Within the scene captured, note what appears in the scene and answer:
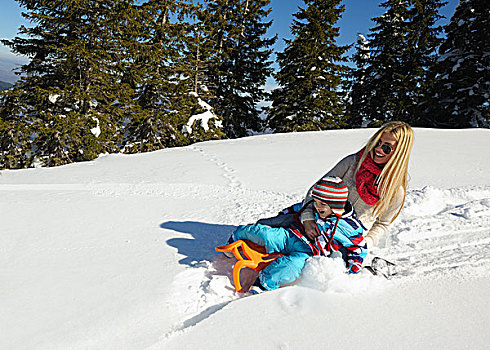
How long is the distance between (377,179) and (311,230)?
0.65 m

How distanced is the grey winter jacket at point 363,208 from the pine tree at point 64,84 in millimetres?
8581

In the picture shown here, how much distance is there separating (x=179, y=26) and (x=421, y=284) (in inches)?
481

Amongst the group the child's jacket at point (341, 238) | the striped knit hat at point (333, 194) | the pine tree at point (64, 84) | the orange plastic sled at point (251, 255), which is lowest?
the orange plastic sled at point (251, 255)

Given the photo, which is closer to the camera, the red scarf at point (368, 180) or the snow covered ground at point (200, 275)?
the snow covered ground at point (200, 275)

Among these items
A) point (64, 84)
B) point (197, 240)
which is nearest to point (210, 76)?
point (64, 84)

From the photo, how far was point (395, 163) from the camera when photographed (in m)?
2.18

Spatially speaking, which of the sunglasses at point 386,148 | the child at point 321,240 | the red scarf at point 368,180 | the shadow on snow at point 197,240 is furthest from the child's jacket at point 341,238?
the shadow on snow at point 197,240

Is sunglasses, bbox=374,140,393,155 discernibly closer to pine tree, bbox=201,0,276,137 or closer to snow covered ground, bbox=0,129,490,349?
snow covered ground, bbox=0,129,490,349

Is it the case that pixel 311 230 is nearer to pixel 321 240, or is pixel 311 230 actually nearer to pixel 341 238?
pixel 321 240

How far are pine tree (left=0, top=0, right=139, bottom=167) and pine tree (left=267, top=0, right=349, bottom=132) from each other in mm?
7886

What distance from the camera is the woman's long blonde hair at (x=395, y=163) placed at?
2.15 m

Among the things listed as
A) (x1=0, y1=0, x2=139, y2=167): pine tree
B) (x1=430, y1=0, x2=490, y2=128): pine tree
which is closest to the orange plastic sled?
(x1=0, y1=0, x2=139, y2=167): pine tree

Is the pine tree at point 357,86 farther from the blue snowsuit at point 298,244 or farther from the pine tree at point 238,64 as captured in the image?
the blue snowsuit at point 298,244

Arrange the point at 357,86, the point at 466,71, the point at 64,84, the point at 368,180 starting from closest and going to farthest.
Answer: the point at 368,180 < the point at 64,84 < the point at 466,71 < the point at 357,86
